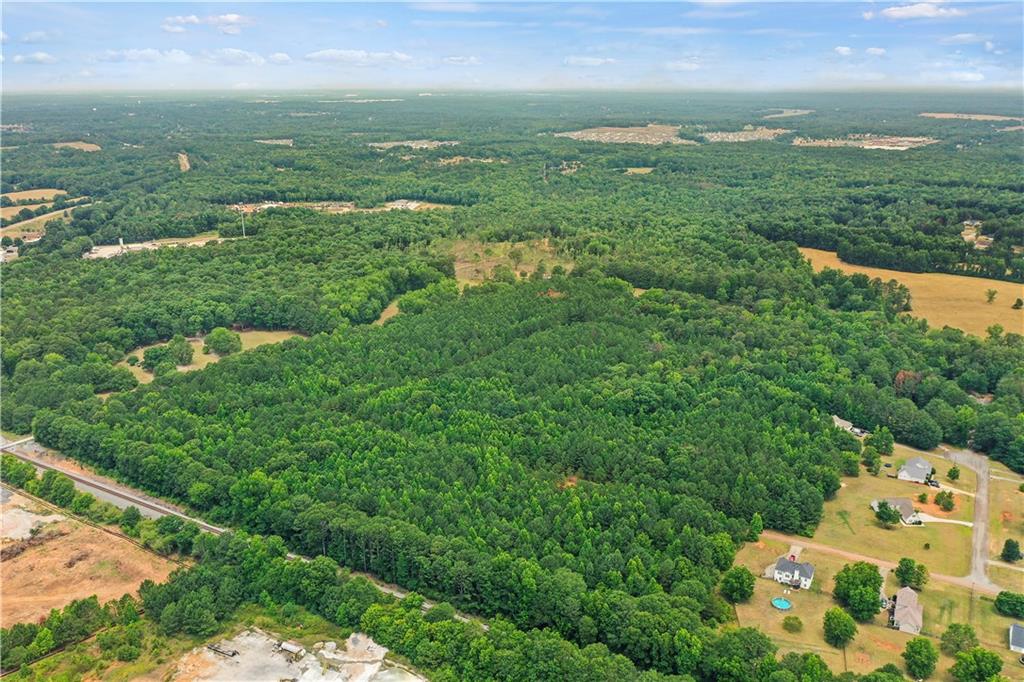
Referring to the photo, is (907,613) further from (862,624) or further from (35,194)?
Result: (35,194)

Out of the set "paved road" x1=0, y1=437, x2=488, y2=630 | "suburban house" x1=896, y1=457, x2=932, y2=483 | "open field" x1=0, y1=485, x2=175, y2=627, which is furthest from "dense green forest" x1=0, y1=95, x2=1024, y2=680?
"open field" x1=0, y1=485, x2=175, y2=627

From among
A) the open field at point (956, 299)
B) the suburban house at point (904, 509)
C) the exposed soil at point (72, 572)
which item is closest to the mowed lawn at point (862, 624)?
the suburban house at point (904, 509)

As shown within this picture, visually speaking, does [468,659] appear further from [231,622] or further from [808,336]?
[808,336]

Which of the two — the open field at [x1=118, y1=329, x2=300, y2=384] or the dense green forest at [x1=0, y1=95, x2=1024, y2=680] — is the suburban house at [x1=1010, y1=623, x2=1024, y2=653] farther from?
the open field at [x1=118, y1=329, x2=300, y2=384]

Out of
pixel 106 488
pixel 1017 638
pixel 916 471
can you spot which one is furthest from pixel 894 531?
pixel 106 488

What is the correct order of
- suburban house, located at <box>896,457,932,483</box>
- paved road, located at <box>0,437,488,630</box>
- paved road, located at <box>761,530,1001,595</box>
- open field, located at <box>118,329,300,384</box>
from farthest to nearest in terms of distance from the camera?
1. open field, located at <box>118,329,300,384</box>
2. suburban house, located at <box>896,457,932,483</box>
3. paved road, located at <box>0,437,488,630</box>
4. paved road, located at <box>761,530,1001,595</box>

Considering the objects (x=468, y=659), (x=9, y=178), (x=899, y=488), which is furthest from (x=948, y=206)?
(x=9, y=178)
